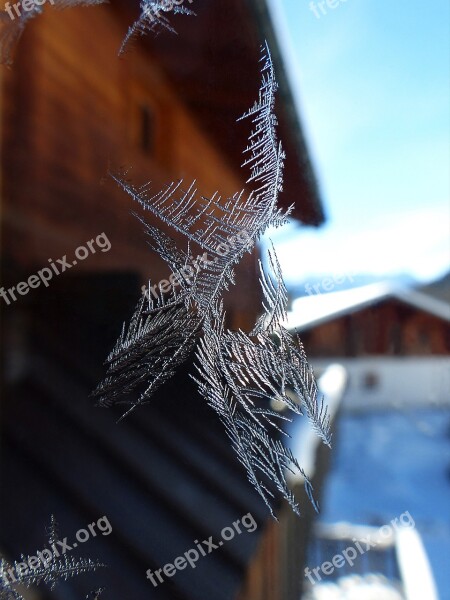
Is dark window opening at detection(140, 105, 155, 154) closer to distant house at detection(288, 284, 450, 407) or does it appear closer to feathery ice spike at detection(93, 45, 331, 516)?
feathery ice spike at detection(93, 45, 331, 516)

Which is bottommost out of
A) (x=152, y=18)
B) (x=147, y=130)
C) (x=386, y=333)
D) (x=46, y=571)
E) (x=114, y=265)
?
(x=46, y=571)

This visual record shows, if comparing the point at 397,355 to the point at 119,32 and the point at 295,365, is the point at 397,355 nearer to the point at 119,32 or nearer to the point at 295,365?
the point at 295,365

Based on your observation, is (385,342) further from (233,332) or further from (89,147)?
(89,147)

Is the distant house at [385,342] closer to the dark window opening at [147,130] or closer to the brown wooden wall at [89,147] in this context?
the brown wooden wall at [89,147]

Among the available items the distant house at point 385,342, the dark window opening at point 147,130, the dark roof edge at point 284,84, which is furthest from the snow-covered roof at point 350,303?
the dark window opening at point 147,130

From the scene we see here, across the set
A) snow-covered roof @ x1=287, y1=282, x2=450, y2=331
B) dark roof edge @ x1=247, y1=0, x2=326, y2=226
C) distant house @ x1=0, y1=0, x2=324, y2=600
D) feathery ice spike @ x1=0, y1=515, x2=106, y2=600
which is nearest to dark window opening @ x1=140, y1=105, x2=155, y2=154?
distant house @ x1=0, y1=0, x2=324, y2=600

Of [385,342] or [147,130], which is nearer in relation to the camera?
[385,342]

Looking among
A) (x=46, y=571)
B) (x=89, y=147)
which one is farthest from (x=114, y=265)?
(x=46, y=571)
